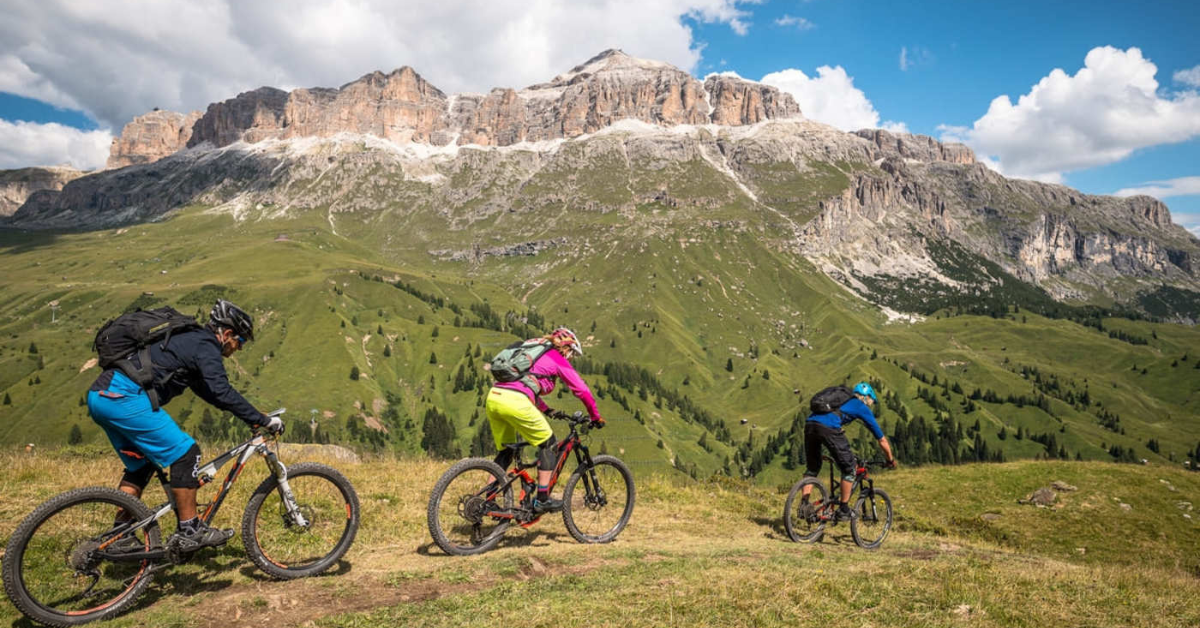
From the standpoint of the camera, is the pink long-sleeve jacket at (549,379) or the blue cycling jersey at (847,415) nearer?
the pink long-sleeve jacket at (549,379)

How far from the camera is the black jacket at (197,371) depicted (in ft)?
30.5

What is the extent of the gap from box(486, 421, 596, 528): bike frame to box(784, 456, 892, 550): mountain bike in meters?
6.09

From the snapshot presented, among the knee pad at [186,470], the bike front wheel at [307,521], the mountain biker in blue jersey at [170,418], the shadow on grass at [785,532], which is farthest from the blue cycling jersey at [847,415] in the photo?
the knee pad at [186,470]

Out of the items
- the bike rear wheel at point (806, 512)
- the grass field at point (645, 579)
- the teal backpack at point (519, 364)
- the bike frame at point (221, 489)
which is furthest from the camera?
the bike rear wheel at point (806, 512)

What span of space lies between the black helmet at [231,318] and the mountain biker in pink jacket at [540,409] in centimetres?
469

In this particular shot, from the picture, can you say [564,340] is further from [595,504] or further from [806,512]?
[806,512]

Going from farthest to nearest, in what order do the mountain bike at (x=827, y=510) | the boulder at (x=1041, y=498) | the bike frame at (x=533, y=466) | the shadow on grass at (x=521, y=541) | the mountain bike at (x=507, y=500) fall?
the boulder at (x=1041, y=498) < the mountain bike at (x=827, y=510) < the bike frame at (x=533, y=466) < the shadow on grass at (x=521, y=541) < the mountain bike at (x=507, y=500)

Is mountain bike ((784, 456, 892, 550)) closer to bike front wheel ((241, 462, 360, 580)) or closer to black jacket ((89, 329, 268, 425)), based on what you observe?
bike front wheel ((241, 462, 360, 580))

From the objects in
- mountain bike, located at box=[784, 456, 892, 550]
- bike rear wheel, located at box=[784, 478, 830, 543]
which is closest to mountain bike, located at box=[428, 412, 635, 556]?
A: bike rear wheel, located at box=[784, 478, 830, 543]

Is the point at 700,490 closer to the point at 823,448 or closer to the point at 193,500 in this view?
the point at 823,448

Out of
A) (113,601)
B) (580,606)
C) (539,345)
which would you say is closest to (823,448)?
(539,345)

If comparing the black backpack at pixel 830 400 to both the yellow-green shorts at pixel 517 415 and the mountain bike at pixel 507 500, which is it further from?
the yellow-green shorts at pixel 517 415

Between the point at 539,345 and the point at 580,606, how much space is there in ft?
18.3

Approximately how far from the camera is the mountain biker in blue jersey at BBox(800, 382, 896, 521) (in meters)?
16.4
